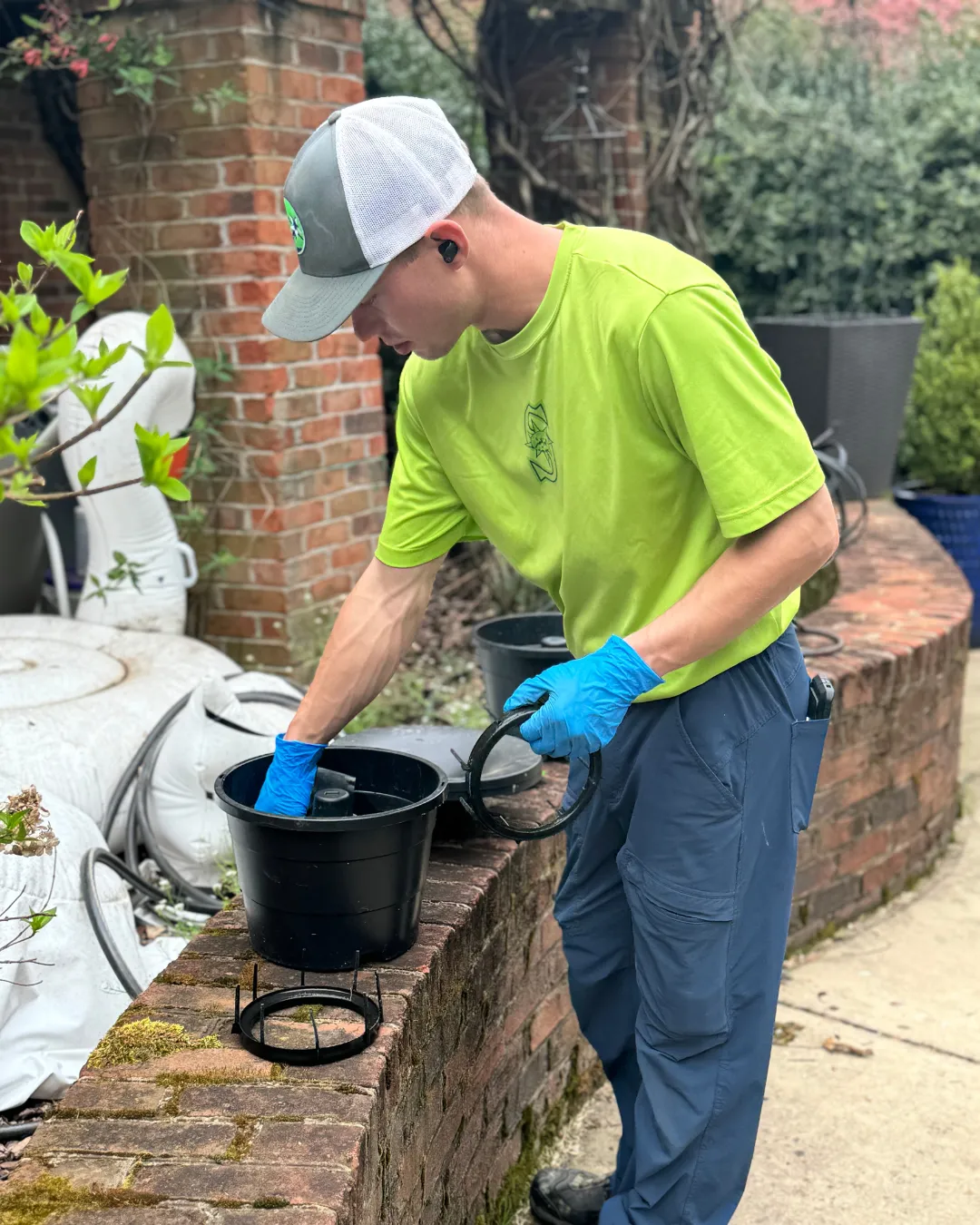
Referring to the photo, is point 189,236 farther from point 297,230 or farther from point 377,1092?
point 377,1092

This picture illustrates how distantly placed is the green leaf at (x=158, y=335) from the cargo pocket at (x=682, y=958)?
44.6 inches

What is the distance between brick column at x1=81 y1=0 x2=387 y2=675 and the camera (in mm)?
3945

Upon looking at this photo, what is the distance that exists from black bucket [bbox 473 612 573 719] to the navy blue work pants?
0.79 meters

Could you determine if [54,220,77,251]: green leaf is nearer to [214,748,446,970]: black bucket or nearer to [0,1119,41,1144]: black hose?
[214,748,446,970]: black bucket

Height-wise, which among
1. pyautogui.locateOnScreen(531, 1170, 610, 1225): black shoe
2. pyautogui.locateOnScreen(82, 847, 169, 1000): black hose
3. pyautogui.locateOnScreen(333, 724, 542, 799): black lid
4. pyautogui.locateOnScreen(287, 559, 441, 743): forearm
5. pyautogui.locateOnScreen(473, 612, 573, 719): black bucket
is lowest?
pyautogui.locateOnScreen(531, 1170, 610, 1225): black shoe

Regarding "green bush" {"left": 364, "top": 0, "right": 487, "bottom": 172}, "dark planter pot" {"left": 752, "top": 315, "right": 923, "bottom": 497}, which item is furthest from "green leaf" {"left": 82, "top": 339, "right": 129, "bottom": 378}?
"green bush" {"left": 364, "top": 0, "right": 487, "bottom": 172}

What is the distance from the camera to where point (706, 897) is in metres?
1.95

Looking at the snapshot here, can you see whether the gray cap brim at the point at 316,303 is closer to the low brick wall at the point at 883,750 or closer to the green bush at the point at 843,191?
the low brick wall at the point at 883,750

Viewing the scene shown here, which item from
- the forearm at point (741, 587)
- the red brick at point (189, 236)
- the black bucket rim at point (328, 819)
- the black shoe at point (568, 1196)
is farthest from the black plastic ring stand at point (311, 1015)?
the red brick at point (189, 236)

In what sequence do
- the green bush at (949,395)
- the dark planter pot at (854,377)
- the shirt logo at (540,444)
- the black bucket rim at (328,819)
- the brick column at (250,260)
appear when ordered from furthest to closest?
1. the green bush at (949,395)
2. the dark planter pot at (854,377)
3. the brick column at (250,260)
4. the shirt logo at (540,444)
5. the black bucket rim at (328,819)

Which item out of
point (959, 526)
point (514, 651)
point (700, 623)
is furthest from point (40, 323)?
point (959, 526)

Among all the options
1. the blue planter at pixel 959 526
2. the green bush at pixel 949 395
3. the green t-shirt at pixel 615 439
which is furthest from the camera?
the green bush at pixel 949 395

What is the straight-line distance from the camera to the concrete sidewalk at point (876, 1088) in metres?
2.62

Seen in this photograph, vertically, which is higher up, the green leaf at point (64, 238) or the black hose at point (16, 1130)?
the green leaf at point (64, 238)
